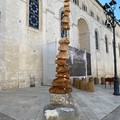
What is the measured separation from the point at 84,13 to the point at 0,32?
17.0 m

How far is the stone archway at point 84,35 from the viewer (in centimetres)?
2986

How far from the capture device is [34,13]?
59.7 feet

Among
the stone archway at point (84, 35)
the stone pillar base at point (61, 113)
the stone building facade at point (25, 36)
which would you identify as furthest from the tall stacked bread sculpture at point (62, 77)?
the stone archway at point (84, 35)

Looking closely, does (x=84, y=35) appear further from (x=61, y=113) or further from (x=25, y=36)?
(x=61, y=113)

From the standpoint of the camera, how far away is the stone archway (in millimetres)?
29859

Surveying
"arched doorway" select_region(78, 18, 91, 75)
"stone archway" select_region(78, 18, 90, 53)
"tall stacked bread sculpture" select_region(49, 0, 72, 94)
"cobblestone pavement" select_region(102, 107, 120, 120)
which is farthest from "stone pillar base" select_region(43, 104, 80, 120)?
"stone archway" select_region(78, 18, 90, 53)

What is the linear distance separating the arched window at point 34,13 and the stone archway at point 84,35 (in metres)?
12.0

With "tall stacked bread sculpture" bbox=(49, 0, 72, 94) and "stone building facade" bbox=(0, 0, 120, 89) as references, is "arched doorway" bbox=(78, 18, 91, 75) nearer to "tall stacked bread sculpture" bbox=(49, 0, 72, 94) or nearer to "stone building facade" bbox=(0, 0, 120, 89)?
"stone building facade" bbox=(0, 0, 120, 89)

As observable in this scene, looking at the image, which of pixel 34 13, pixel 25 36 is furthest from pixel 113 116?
pixel 34 13

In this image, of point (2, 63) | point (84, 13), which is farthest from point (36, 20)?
point (84, 13)

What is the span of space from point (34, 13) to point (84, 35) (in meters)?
13.5

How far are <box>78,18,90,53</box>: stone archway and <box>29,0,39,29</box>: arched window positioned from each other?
11955 millimetres

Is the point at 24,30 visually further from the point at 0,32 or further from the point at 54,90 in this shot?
the point at 54,90

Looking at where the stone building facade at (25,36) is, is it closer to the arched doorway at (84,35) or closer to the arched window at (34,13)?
the arched window at (34,13)
